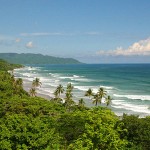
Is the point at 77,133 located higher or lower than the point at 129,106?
higher

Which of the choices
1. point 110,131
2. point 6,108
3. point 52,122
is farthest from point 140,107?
point 110,131

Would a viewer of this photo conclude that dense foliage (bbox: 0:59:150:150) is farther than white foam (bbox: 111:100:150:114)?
No

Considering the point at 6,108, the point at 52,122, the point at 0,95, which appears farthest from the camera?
→ the point at 0,95

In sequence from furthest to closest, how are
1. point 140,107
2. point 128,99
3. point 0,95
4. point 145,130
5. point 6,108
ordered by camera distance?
point 128,99, point 140,107, point 0,95, point 6,108, point 145,130

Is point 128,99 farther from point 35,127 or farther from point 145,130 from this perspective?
point 35,127

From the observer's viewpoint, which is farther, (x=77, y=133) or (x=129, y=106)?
(x=129, y=106)

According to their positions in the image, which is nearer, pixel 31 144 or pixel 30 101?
pixel 31 144

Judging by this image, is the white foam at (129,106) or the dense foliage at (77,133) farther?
the white foam at (129,106)

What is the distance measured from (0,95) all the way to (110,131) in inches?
1939

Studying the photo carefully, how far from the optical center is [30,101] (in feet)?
189

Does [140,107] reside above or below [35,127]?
below

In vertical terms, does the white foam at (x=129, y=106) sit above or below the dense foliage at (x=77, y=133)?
below

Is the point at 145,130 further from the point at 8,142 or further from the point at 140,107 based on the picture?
the point at 140,107

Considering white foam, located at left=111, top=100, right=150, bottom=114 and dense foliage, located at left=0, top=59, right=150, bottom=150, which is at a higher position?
dense foliage, located at left=0, top=59, right=150, bottom=150
